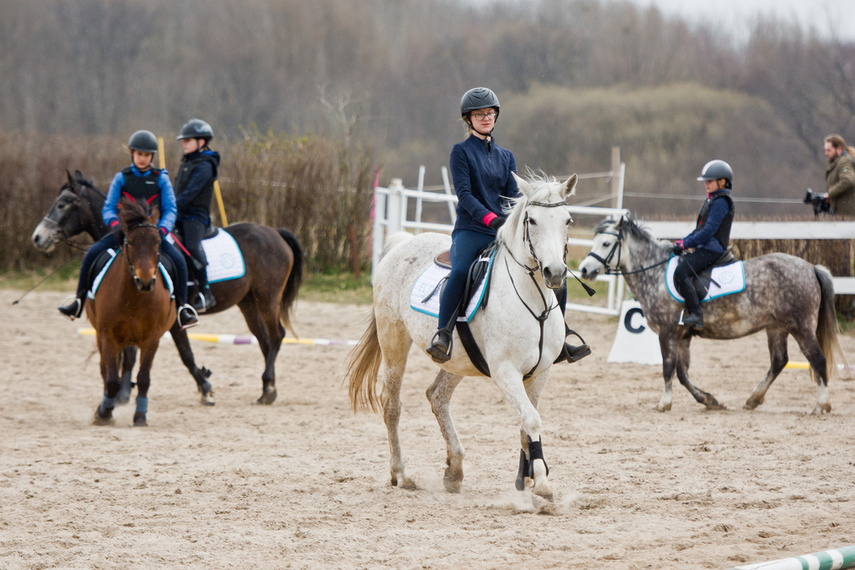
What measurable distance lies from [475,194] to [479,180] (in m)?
0.11

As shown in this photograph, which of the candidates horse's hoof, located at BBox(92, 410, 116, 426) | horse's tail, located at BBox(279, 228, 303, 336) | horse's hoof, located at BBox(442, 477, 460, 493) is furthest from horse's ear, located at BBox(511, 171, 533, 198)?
horse's tail, located at BBox(279, 228, 303, 336)

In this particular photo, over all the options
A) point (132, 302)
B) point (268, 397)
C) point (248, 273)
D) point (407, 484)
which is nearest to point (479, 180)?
point (407, 484)

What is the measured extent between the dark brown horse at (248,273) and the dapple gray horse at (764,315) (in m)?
3.70

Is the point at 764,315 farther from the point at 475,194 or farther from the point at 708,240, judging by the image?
the point at 475,194

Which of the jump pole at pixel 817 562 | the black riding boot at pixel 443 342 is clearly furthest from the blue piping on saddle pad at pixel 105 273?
the jump pole at pixel 817 562

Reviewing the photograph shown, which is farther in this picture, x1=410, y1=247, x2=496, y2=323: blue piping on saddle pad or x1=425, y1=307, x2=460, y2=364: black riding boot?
x1=410, y1=247, x2=496, y2=323: blue piping on saddle pad

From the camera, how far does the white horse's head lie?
3926mm

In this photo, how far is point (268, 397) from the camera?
25.3 ft

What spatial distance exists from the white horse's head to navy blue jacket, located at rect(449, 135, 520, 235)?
9.2 inches

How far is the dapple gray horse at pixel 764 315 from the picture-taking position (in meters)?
6.96

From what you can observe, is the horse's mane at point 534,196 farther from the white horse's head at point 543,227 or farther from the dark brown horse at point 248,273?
the dark brown horse at point 248,273

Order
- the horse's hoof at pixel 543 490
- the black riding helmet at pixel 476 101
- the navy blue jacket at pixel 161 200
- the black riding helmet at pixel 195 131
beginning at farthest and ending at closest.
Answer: the black riding helmet at pixel 195 131, the navy blue jacket at pixel 161 200, the black riding helmet at pixel 476 101, the horse's hoof at pixel 543 490

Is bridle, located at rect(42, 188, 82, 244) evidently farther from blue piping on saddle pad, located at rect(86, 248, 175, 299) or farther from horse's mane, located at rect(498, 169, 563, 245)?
horse's mane, located at rect(498, 169, 563, 245)

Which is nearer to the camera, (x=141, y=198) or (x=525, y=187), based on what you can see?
(x=525, y=187)
